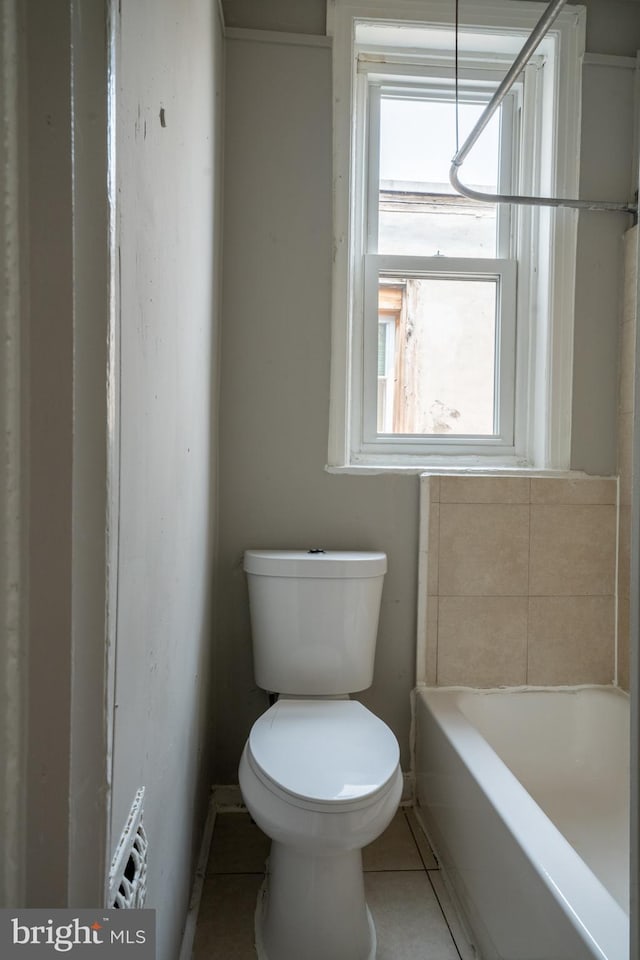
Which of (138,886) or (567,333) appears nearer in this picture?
(138,886)

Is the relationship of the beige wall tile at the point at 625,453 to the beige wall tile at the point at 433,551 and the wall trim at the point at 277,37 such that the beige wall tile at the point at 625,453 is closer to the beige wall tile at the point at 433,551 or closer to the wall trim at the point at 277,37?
the beige wall tile at the point at 433,551

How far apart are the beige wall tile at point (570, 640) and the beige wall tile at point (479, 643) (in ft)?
0.18

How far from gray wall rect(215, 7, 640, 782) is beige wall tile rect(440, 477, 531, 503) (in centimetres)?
10

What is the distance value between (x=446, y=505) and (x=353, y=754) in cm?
80

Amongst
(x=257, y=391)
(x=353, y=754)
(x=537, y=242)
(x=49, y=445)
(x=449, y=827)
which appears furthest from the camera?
(x=537, y=242)

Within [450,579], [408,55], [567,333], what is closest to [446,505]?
[450,579]

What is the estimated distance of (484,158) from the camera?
1.92 m

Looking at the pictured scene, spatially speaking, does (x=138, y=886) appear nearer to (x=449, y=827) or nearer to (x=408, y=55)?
(x=449, y=827)

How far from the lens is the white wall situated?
735 mm

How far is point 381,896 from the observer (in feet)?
4.54

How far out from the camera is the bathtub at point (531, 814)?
0.91 meters

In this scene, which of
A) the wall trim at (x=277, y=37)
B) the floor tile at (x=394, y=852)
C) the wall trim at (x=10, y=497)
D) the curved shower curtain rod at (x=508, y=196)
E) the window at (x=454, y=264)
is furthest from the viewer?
the window at (x=454, y=264)

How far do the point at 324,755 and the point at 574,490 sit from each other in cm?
110

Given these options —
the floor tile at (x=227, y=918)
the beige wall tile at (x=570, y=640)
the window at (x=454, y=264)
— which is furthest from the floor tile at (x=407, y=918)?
the window at (x=454, y=264)
